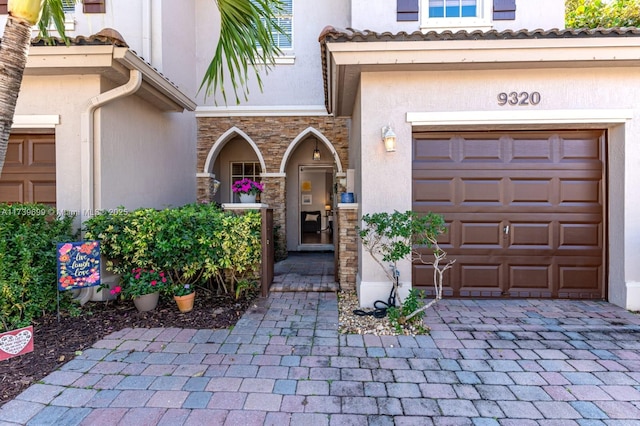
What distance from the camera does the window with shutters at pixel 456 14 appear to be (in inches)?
237

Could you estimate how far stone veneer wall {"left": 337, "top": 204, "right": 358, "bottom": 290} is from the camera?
5.25 meters

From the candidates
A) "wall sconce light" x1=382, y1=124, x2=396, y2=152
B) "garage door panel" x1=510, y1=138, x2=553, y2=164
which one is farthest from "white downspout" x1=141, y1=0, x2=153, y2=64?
"garage door panel" x1=510, y1=138, x2=553, y2=164

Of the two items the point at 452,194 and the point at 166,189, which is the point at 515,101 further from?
the point at 166,189

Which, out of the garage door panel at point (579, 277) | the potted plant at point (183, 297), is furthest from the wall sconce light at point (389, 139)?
the potted plant at point (183, 297)

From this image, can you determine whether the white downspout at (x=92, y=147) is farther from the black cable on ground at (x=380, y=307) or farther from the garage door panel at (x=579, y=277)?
the garage door panel at (x=579, y=277)

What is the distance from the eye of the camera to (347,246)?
5344 mm

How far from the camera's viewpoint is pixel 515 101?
180 inches

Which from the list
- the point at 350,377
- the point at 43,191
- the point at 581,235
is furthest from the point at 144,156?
the point at 581,235

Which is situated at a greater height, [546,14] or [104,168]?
[546,14]

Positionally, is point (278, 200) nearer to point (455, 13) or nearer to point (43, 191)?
point (43, 191)

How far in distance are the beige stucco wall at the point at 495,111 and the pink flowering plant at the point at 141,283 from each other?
9.49ft

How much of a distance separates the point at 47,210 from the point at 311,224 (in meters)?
6.33

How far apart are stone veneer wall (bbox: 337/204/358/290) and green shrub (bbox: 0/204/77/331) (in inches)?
154

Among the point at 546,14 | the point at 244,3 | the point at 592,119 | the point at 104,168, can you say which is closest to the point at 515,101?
the point at 592,119
